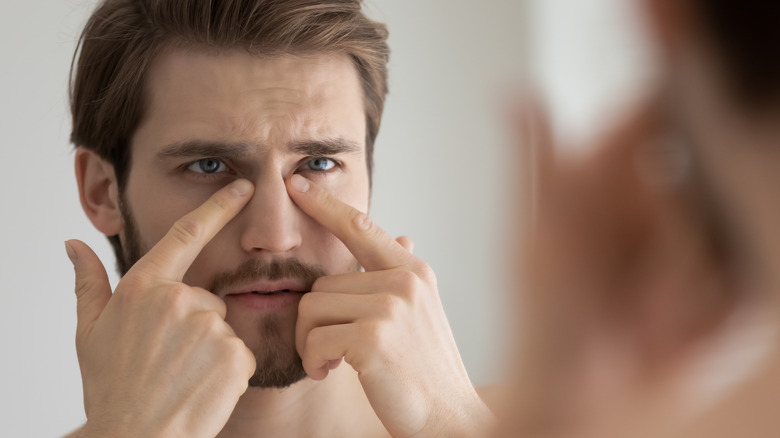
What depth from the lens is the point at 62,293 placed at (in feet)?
9.07

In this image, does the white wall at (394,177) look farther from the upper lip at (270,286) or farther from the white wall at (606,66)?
the upper lip at (270,286)

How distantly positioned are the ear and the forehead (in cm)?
20

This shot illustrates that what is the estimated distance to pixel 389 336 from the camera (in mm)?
1460

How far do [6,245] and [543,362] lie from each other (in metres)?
2.67

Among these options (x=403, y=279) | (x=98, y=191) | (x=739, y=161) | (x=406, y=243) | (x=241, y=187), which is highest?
(x=98, y=191)

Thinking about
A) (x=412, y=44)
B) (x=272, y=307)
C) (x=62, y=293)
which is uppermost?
(x=412, y=44)

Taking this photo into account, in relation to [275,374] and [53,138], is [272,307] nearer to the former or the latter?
[275,374]

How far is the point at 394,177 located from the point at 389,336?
2.23m

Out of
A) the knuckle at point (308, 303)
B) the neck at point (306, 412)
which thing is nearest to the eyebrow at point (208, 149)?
the knuckle at point (308, 303)

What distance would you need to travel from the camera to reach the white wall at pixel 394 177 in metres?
2.65

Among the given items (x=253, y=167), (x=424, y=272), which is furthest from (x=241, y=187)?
(x=424, y=272)

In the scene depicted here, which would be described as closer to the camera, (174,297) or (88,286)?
(174,297)

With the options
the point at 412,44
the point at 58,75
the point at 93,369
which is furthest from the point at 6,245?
the point at 412,44

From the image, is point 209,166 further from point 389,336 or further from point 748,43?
point 748,43
